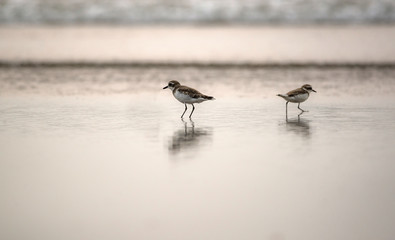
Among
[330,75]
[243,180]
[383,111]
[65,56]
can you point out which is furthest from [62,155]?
[65,56]

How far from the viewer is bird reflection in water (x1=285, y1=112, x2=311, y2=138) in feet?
32.3

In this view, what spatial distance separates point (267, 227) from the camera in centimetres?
560

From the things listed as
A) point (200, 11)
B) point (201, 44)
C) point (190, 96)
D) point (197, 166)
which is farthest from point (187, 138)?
point (200, 11)

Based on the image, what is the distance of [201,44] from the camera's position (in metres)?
22.8

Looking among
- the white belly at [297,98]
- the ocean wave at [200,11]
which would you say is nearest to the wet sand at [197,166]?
the white belly at [297,98]

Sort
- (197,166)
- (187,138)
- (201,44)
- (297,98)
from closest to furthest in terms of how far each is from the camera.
A: (197,166), (187,138), (297,98), (201,44)

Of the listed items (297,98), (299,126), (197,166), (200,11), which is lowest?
(197,166)

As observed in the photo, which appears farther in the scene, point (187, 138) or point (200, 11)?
point (200, 11)

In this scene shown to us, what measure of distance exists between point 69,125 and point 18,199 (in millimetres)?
4159

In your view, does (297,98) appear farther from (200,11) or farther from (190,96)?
(200,11)

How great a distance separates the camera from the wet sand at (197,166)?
5711 mm

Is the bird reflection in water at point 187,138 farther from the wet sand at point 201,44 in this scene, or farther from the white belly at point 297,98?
the wet sand at point 201,44

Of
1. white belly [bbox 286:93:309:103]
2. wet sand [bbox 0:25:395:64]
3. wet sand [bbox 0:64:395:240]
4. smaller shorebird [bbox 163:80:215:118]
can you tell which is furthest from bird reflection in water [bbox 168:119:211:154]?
wet sand [bbox 0:25:395:64]

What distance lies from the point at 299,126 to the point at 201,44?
12.7 metres
